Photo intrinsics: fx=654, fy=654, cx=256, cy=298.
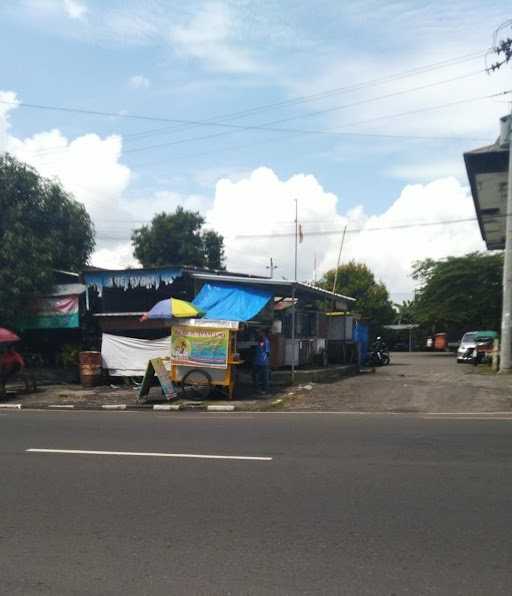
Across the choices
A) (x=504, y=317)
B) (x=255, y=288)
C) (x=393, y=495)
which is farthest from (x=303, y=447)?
(x=504, y=317)

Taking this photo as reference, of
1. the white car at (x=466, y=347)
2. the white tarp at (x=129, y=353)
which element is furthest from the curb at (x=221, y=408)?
the white car at (x=466, y=347)

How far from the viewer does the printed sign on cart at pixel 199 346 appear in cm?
1574

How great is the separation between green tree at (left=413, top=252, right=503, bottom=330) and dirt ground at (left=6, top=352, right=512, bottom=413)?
948 inches

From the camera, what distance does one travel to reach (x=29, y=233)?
821 inches

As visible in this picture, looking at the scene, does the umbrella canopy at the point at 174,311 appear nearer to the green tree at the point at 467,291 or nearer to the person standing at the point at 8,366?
the person standing at the point at 8,366

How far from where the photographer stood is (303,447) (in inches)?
353

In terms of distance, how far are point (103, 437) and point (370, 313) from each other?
49.0 metres

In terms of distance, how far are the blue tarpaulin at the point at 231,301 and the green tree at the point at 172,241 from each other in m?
26.8

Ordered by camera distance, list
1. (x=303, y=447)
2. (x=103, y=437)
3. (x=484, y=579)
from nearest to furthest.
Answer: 1. (x=484, y=579)
2. (x=303, y=447)
3. (x=103, y=437)

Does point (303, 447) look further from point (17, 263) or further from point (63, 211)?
point (63, 211)

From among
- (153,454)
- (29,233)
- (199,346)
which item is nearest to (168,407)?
(199,346)

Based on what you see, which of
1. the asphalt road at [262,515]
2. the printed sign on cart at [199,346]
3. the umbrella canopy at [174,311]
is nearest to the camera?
the asphalt road at [262,515]

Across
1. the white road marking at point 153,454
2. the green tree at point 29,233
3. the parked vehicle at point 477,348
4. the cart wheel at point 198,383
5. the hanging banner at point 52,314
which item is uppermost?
the green tree at point 29,233

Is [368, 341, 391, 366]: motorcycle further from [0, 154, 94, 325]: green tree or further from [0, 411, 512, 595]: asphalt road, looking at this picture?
[0, 411, 512, 595]: asphalt road
